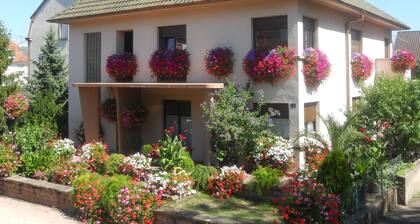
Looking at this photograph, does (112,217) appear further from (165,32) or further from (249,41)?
(165,32)

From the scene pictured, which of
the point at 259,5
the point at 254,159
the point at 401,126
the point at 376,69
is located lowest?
the point at 254,159

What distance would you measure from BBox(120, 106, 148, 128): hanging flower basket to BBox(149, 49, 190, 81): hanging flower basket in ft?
5.47

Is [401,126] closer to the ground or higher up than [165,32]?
closer to the ground

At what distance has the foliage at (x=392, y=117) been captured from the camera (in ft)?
38.1

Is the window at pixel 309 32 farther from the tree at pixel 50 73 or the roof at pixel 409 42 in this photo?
the roof at pixel 409 42

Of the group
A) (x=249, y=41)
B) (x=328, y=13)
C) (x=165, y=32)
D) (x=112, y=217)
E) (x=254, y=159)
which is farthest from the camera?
(x=165, y=32)

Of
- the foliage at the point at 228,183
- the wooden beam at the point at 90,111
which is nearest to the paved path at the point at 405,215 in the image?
the foliage at the point at 228,183

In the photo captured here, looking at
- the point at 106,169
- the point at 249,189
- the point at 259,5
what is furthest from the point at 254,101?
Answer: the point at 106,169

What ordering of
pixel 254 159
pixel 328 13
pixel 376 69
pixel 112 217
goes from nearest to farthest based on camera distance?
pixel 112 217
pixel 254 159
pixel 328 13
pixel 376 69

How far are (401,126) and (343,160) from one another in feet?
11.8

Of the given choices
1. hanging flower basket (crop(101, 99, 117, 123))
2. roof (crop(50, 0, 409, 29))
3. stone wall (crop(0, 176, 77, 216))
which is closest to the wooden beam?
hanging flower basket (crop(101, 99, 117, 123))

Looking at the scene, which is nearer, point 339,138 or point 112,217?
point 112,217

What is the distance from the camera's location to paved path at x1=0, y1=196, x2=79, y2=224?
9.58m

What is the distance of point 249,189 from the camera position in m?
10.6
